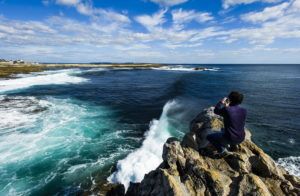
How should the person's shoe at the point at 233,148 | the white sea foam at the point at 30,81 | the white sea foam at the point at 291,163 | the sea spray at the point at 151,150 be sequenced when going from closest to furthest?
the person's shoe at the point at 233,148 → the sea spray at the point at 151,150 → the white sea foam at the point at 291,163 → the white sea foam at the point at 30,81

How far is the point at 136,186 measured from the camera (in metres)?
11.3

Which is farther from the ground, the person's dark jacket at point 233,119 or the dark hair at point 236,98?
the dark hair at point 236,98

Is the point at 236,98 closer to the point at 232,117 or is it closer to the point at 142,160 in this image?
the point at 232,117

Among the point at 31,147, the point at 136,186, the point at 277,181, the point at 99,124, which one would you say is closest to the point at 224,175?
the point at 277,181

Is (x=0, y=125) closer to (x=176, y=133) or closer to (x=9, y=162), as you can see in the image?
(x=9, y=162)

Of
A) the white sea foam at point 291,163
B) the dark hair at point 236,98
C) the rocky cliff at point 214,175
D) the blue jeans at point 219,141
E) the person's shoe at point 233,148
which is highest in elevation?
the dark hair at point 236,98

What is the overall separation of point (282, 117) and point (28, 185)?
32719mm

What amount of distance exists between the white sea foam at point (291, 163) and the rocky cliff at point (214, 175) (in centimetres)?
874

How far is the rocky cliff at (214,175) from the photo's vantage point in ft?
28.5

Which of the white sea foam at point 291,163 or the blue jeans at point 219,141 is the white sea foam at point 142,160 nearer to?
the blue jeans at point 219,141

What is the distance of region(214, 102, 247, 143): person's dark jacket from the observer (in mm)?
8680

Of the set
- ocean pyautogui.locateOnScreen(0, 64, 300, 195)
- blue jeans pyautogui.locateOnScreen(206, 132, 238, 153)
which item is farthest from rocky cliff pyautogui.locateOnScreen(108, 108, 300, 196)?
ocean pyautogui.locateOnScreen(0, 64, 300, 195)

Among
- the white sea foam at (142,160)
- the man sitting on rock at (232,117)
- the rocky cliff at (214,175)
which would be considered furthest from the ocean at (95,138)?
the man sitting on rock at (232,117)

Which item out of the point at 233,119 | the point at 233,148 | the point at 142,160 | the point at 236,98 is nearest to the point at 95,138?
the point at 142,160
